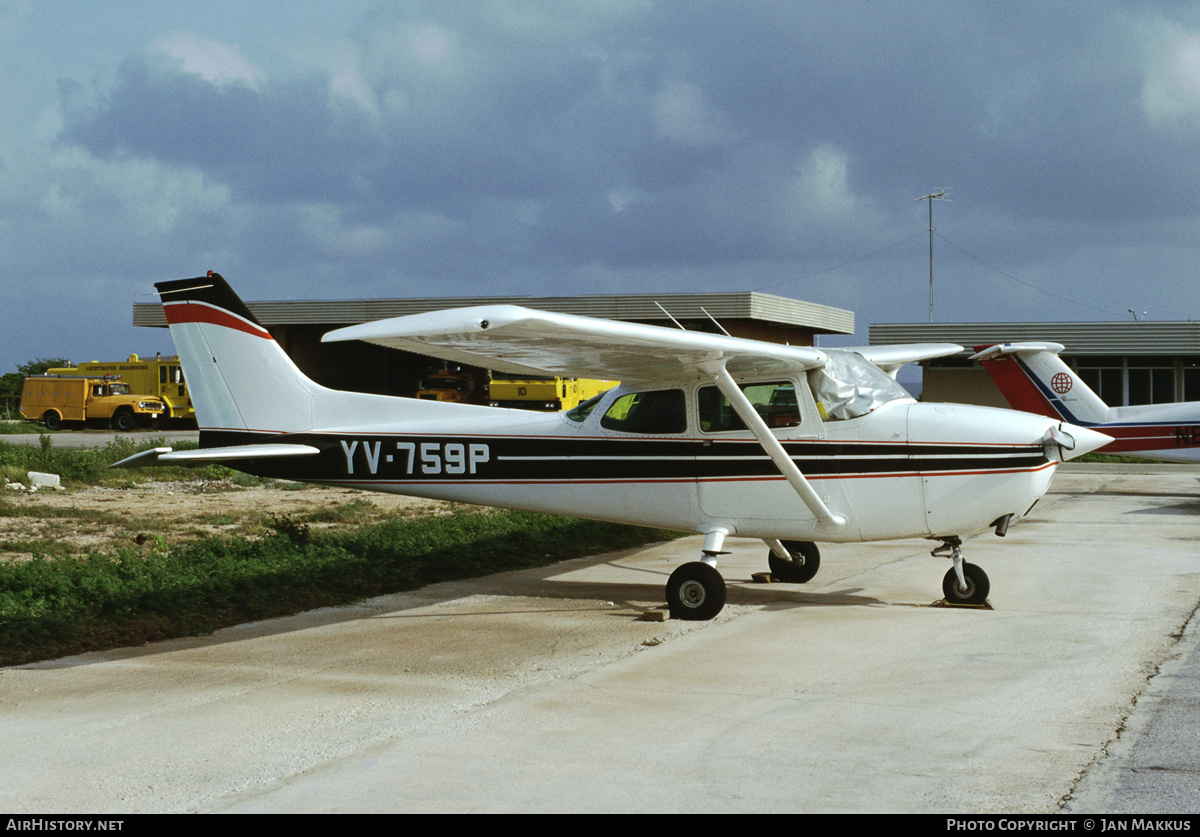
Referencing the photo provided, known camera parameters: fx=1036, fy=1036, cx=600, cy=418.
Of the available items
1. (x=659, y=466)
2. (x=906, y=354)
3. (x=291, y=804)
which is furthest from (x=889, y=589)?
(x=291, y=804)

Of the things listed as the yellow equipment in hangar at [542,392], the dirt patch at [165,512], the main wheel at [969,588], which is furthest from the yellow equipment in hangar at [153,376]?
the main wheel at [969,588]

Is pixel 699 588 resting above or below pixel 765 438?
below

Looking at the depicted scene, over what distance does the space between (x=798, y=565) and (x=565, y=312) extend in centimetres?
3179

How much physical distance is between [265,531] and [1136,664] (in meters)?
9.59

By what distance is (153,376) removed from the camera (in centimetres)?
4169

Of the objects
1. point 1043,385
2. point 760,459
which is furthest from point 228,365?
point 1043,385

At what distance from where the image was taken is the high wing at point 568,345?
6004 mm

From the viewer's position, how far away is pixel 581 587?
971 centimetres

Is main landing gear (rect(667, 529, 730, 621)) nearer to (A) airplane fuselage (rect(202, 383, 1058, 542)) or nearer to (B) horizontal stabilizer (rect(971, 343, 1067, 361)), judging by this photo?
(A) airplane fuselage (rect(202, 383, 1058, 542))

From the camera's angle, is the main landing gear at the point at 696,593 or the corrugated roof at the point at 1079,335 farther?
the corrugated roof at the point at 1079,335

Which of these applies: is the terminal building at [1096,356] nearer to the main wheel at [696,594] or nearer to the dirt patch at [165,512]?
the dirt patch at [165,512]

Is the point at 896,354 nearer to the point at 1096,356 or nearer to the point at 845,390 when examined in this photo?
the point at 845,390

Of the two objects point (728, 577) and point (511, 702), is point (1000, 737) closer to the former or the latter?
point (511, 702)

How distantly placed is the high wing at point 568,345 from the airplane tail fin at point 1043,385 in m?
11.4
